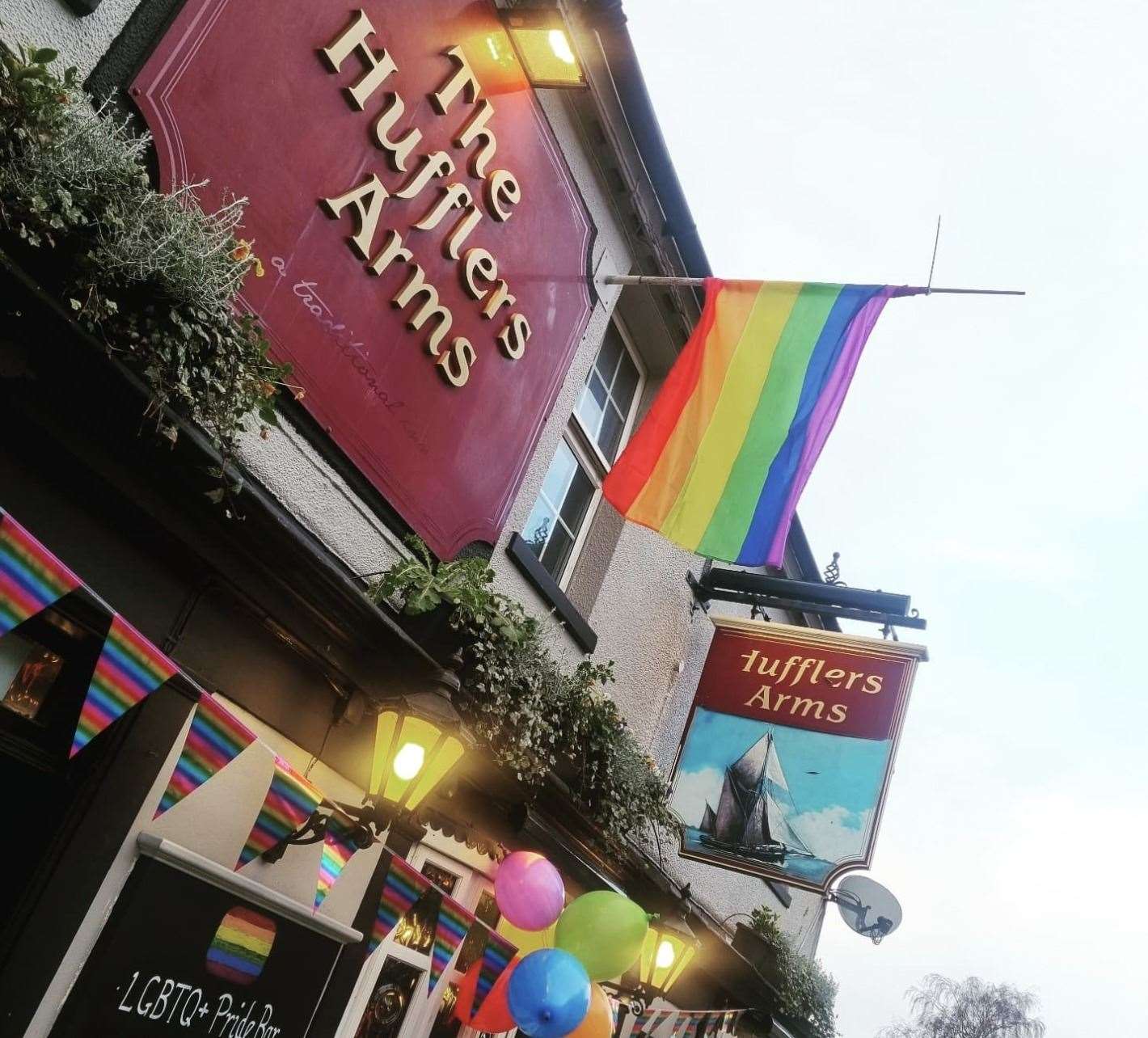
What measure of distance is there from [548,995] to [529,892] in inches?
22.9

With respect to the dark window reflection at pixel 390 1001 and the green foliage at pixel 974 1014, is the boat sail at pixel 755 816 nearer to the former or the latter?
the dark window reflection at pixel 390 1001

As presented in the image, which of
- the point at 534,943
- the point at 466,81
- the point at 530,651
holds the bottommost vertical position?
the point at 534,943

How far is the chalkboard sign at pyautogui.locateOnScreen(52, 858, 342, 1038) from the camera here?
355 centimetres

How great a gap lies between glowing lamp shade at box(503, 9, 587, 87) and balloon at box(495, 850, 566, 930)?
5170 mm

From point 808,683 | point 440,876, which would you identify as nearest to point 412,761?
point 440,876

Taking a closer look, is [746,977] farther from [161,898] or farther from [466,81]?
[466,81]

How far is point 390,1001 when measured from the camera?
5500 mm

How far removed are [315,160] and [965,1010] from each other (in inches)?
1691

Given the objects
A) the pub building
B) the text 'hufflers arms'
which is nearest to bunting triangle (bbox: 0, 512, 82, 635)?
the pub building

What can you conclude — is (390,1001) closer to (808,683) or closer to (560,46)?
(808,683)

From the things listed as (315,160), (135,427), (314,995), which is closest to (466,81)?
(315,160)

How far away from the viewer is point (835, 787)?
7.41m

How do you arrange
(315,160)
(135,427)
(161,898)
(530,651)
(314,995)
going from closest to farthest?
(135,427) → (161,898) → (314,995) → (315,160) → (530,651)

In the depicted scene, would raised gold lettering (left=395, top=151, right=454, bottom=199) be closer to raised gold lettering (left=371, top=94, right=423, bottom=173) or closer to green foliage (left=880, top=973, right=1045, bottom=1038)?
raised gold lettering (left=371, top=94, right=423, bottom=173)
